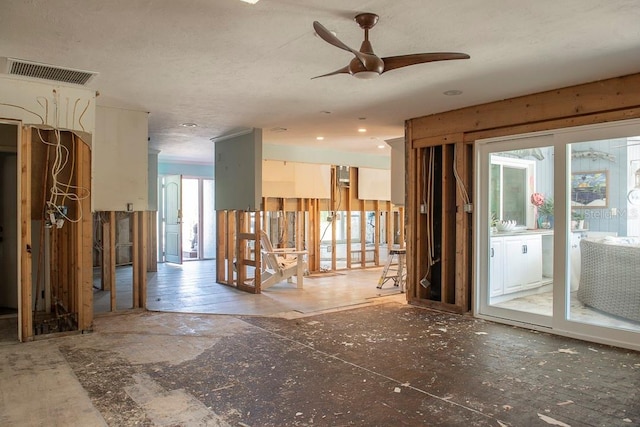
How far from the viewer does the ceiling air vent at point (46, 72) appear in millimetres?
3865

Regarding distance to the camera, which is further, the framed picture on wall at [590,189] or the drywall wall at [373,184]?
the drywall wall at [373,184]

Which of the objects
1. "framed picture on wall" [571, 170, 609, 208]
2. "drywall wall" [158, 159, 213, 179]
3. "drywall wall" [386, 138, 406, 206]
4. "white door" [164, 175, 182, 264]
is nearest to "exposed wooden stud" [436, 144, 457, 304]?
"drywall wall" [386, 138, 406, 206]

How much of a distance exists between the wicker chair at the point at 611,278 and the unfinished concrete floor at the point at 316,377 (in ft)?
1.47

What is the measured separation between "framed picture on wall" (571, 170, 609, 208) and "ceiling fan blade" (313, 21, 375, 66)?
9.32 ft

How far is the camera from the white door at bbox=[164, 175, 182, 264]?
410 inches

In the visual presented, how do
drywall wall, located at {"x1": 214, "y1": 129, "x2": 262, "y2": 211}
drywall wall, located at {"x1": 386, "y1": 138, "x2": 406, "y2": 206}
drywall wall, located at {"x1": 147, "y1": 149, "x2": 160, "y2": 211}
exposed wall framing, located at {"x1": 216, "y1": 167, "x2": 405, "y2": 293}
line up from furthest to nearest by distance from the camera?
drywall wall, located at {"x1": 147, "y1": 149, "x2": 160, "y2": 211}
exposed wall framing, located at {"x1": 216, "y1": 167, "x2": 405, "y2": 293}
drywall wall, located at {"x1": 214, "y1": 129, "x2": 262, "y2": 211}
drywall wall, located at {"x1": 386, "y1": 138, "x2": 406, "y2": 206}

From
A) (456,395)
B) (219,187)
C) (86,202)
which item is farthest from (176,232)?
(456,395)

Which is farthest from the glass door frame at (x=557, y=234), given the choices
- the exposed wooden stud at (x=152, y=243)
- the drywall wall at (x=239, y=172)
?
the exposed wooden stud at (x=152, y=243)

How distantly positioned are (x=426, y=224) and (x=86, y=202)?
413 cm

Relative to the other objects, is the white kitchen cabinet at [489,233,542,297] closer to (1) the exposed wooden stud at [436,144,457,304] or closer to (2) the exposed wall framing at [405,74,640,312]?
(2) the exposed wall framing at [405,74,640,312]

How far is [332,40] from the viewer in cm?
269

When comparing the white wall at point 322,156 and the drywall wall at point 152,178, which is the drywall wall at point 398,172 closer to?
the white wall at point 322,156

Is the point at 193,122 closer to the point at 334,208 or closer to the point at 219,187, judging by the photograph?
the point at 219,187

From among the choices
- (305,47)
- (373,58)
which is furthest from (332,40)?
(305,47)
